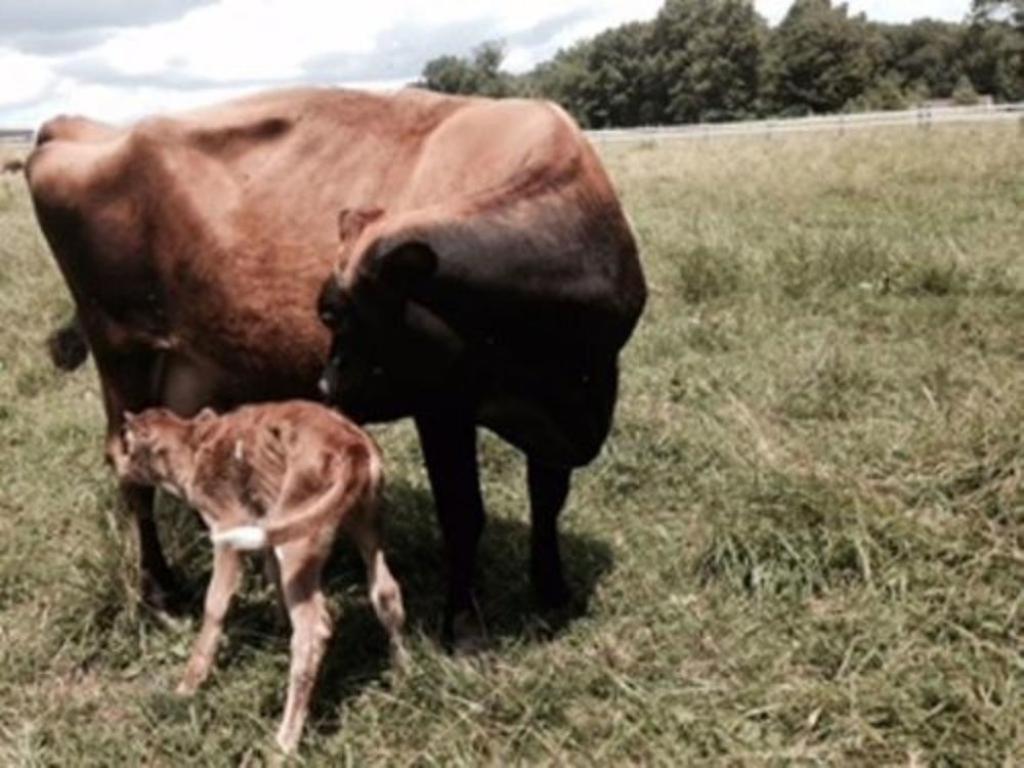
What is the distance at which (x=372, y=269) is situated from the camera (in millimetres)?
3734

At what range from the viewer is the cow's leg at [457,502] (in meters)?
4.18

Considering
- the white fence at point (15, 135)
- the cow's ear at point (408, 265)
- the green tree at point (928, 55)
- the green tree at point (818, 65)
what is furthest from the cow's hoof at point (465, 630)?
the green tree at point (928, 55)

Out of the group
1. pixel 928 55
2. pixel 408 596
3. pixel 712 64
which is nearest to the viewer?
pixel 408 596

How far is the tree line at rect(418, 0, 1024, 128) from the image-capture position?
71.9 meters

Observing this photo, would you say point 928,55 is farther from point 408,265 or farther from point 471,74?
point 408,265

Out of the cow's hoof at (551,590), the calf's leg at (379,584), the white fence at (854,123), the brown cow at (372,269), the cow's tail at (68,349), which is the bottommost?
the white fence at (854,123)

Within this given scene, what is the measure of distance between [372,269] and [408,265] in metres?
0.12

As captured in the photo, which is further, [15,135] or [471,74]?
[471,74]

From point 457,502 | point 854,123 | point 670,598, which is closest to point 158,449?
point 457,502

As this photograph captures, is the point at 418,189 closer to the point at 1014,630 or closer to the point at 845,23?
the point at 1014,630

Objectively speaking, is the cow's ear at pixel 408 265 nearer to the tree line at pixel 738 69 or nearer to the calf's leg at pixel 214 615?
the calf's leg at pixel 214 615

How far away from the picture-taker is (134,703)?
4.08m

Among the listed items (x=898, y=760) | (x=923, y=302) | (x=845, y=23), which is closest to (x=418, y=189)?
(x=898, y=760)

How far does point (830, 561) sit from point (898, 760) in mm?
1125
